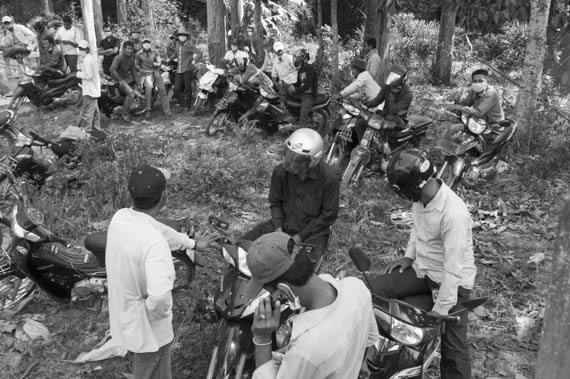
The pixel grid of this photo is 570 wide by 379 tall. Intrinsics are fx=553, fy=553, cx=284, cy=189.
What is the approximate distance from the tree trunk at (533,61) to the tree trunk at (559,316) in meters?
6.08

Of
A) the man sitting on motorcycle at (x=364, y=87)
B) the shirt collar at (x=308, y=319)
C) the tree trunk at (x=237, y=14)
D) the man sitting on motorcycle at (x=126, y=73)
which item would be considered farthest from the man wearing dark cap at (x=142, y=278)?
the tree trunk at (x=237, y=14)

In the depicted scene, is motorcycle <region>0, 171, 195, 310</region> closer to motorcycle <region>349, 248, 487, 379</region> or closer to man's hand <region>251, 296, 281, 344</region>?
motorcycle <region>349, 248, 487, 379</region>

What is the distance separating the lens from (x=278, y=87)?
10539 mm

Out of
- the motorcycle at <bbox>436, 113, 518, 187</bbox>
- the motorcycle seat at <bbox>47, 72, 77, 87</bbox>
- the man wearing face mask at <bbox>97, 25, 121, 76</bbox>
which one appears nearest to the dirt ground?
the motorcycle at <bbox>436, 113, 518, 187</bbox>

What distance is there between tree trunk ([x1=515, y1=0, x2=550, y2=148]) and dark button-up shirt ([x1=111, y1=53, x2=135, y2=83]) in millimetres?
6981

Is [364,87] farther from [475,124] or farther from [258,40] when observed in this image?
[258,40]

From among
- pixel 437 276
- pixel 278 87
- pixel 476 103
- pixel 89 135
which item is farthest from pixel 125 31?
pixel 437 276

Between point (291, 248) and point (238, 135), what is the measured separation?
6.87 m

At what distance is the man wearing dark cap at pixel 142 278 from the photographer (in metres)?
3.04

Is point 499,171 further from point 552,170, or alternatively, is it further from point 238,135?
point 238,135

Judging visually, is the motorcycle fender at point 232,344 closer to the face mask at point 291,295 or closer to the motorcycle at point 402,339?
the motorcycle at point 402,339

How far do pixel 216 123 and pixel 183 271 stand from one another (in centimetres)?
503

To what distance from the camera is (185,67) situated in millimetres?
11234

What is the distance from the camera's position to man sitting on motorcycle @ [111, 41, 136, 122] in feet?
34.1
